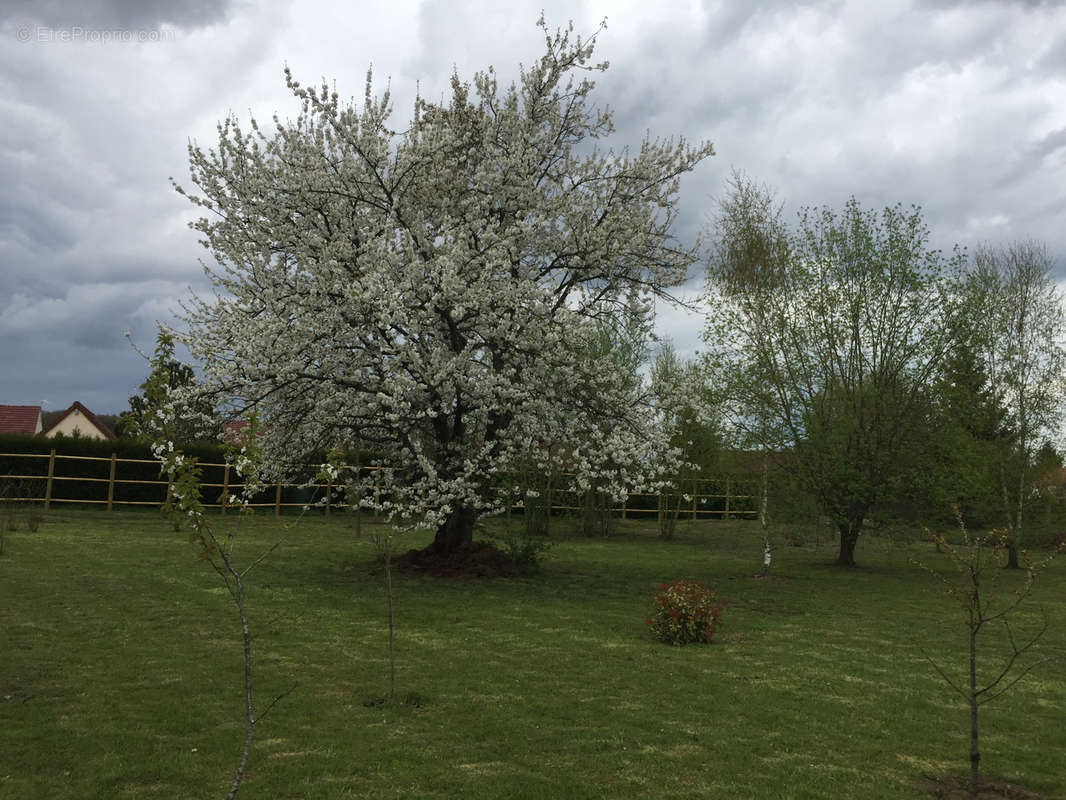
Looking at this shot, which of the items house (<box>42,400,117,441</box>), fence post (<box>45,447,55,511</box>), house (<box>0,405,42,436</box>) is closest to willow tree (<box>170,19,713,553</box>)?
fence post (<box>45,447,55,511</box>)

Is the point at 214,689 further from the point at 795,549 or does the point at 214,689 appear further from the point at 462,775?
the point at 795,549

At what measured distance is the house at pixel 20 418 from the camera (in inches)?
2100

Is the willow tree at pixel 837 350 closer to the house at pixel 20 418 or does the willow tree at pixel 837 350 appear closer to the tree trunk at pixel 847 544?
the tree trunk at pixel 847 544

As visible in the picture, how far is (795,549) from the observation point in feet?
104

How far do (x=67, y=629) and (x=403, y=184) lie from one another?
11148 millimetres

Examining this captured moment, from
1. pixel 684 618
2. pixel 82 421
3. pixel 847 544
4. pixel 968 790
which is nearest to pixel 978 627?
pixel 968 790

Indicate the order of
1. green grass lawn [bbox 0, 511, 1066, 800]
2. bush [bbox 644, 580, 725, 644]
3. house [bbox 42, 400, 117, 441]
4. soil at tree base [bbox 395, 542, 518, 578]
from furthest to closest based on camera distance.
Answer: house [bbox 42, 400, 117, 441] < soil at tree base [bbox 395, 542, 518, 578] < bush [bbox 644, 580, 725, 644] < green grass lawn [bbox 0, 511, 1066, 800]

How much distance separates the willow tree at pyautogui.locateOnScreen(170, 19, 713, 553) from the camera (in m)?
16.1

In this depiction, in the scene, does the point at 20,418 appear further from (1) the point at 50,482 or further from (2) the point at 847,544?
(2) the point at 847,544

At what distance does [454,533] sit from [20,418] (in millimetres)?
48969

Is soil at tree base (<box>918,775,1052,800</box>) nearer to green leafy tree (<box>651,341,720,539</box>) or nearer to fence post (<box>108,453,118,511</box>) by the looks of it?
green leafy tree (<box>651,341,720,539</box>)

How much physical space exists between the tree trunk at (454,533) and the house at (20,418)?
45763 millimetres

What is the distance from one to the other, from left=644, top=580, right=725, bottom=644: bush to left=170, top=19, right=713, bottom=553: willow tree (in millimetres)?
5089

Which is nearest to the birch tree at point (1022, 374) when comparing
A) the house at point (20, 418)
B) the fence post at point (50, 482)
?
the fence post at point (50, 482)
